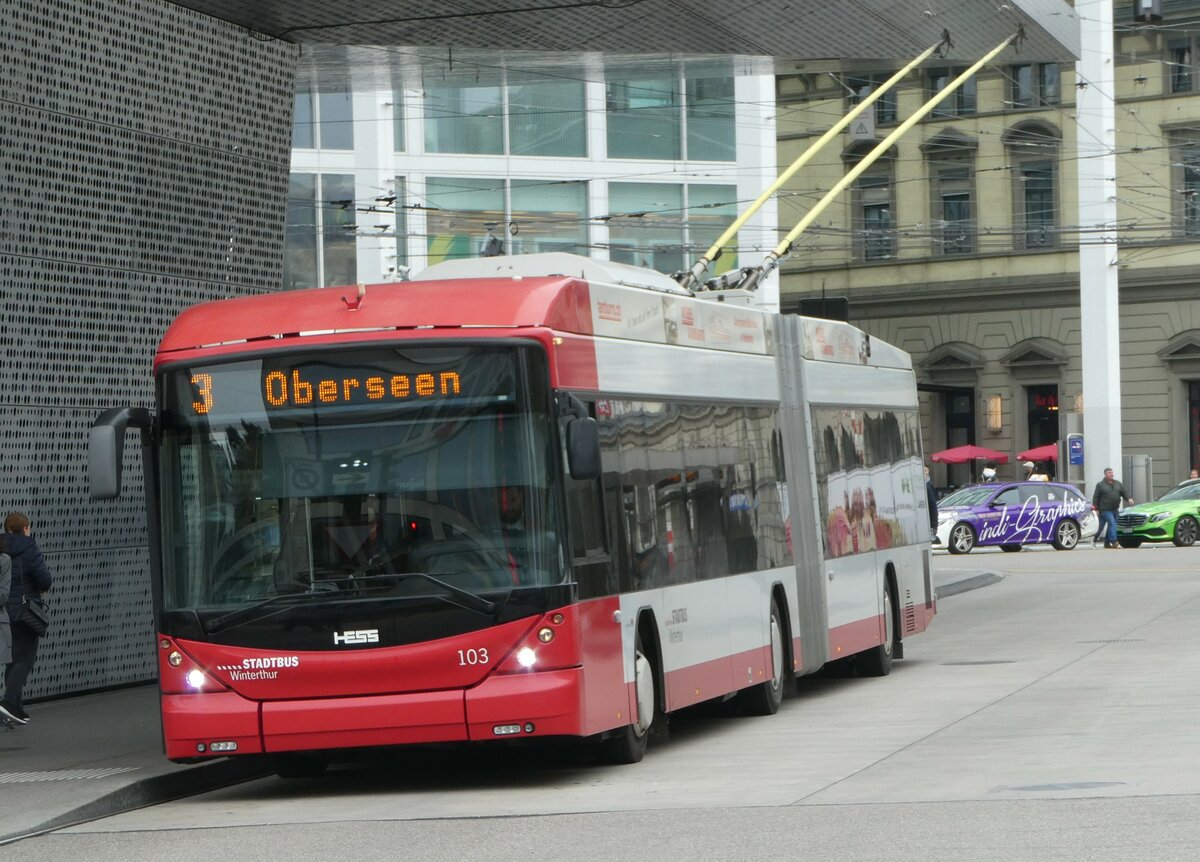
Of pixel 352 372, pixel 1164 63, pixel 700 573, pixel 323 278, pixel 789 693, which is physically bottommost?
pixel 789 693

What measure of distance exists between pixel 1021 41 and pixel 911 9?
134 inches

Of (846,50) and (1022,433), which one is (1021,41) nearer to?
(846,50)

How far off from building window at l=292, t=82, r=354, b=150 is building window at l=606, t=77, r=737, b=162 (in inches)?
202

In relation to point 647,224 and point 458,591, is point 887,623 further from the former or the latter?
point 647,224

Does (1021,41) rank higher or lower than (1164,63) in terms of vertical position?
lower

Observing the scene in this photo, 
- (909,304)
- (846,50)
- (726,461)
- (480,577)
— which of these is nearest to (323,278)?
(846,50)

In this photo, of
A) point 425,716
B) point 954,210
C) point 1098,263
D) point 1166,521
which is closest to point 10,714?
point 425,716

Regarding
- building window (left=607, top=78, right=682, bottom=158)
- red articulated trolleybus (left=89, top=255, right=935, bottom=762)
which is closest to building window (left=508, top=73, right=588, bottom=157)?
building window (left=607, top=78, right=682, bottom=158)

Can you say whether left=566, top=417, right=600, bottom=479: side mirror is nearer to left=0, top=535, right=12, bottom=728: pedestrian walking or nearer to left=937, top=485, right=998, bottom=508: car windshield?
left=0, top=535, right=12, bottom=728: pedestrian walking

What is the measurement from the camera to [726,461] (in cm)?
1435

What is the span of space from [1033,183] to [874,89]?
17.1 ft

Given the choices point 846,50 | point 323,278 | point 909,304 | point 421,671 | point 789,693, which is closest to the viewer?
point 421,671

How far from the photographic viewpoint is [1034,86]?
184ft

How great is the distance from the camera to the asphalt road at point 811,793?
28.9 feet
